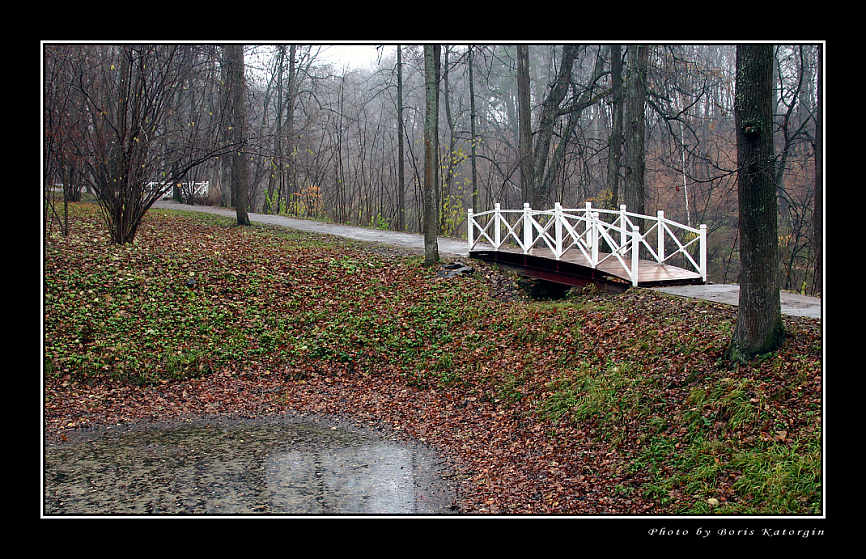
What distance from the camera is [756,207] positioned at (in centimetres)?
673

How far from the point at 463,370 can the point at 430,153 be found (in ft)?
17.5

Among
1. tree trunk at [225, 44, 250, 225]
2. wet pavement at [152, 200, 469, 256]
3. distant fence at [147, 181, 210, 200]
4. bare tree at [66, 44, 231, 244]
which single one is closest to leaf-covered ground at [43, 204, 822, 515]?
bare tree at [66, 44, 231, 244]

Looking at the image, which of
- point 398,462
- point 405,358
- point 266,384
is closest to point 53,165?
point 266,384

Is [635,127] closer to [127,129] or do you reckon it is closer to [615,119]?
[615,119]

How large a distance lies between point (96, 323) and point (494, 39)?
7409 millimetres

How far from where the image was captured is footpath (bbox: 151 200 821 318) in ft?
29.4

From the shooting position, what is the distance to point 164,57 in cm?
1346

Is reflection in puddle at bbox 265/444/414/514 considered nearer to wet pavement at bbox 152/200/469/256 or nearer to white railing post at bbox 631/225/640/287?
white railing post at bbox 631/225/640/287

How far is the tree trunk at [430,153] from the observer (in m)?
13.0

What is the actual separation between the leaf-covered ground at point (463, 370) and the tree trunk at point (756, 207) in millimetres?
278

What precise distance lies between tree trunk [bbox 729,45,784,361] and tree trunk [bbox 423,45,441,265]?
710cm

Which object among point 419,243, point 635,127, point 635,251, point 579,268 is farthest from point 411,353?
point 419,243

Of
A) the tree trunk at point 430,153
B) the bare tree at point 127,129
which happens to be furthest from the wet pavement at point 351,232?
the bare tree at point 127,129

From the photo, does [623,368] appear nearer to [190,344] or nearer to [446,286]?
[446,286]
